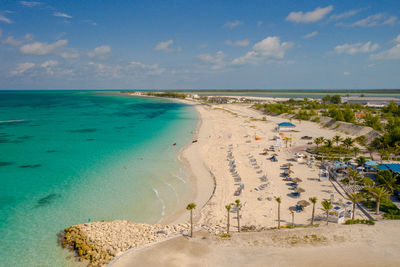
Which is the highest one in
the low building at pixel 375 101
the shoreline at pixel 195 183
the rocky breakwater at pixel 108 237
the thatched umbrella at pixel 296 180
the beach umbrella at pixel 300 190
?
the low building at pixel 375 101

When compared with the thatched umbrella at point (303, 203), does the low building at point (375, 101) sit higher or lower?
higher

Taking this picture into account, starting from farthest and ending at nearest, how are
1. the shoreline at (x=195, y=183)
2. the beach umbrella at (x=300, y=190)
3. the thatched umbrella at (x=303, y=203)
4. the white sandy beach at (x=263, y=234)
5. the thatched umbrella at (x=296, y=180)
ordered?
the thatched umbrella at (x=296, y=180) → the beach umbrella at (x=300, y=190) → the shoreline at (x=195, y=183) → the thatched umbrella at (x=303, y=203) → the white sandy beach at (x=263, y=234)

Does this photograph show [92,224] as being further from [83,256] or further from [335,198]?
[335,198]

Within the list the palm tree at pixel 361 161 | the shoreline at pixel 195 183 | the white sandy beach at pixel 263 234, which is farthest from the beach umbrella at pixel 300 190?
the palm tree at pixel 361 161

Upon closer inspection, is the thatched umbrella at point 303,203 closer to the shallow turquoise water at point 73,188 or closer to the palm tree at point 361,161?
the shallow turquoise water at point 73,188

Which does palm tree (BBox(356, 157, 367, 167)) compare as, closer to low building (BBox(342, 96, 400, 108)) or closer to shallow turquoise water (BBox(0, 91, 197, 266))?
shallow turquoise water (BBox(0, 91, 197, 266))

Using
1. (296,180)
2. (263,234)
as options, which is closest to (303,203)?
(296,180)

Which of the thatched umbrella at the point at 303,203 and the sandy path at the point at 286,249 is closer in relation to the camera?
the sandy path at the point at 286,249

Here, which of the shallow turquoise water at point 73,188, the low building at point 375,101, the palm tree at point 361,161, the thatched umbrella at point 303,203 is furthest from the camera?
the low building at point 375,101
